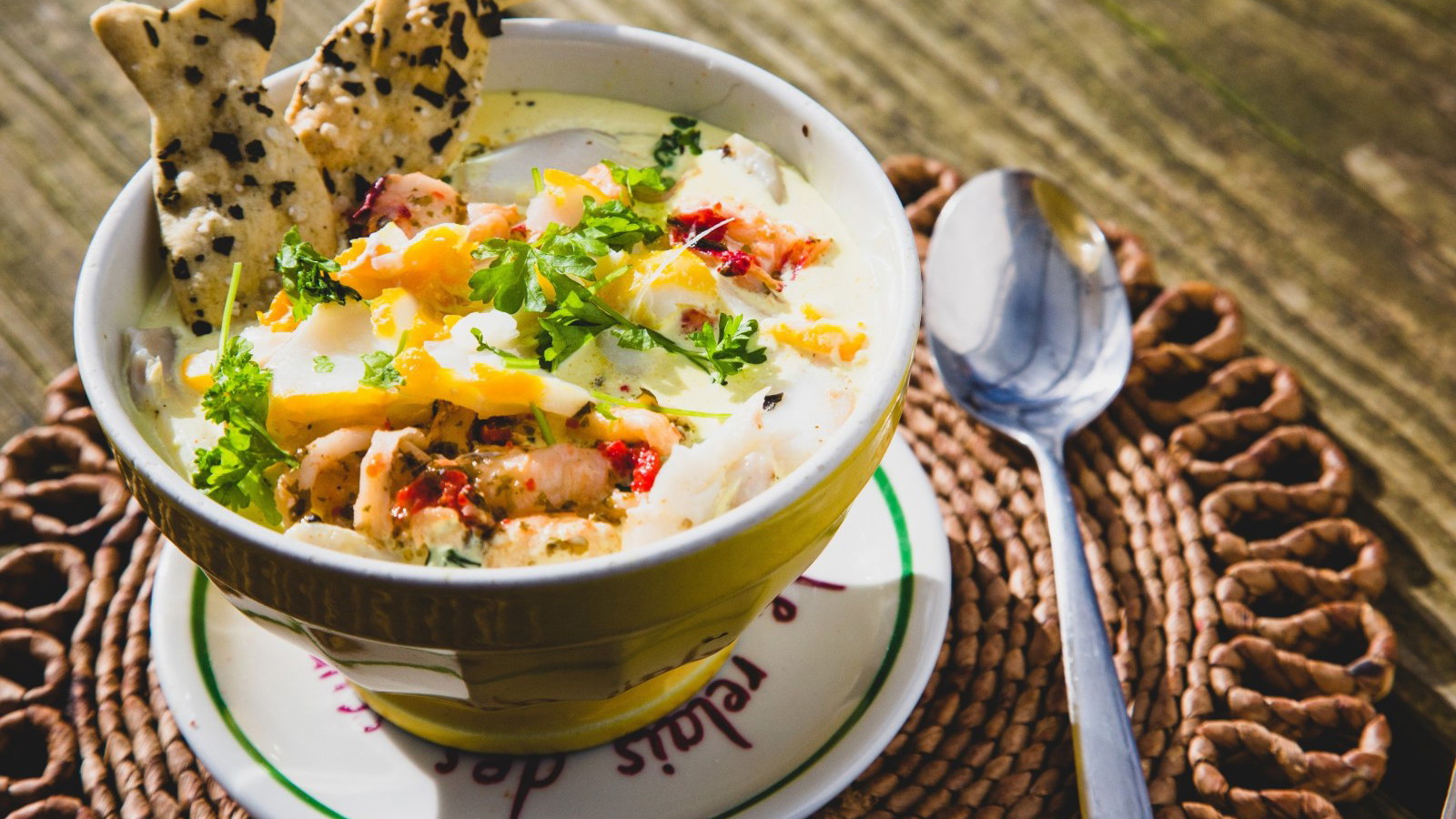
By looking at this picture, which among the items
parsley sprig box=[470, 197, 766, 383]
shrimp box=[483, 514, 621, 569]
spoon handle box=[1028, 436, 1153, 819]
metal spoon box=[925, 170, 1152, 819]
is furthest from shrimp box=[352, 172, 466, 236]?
spoon handle box=[1028, 436, 1153, 819]

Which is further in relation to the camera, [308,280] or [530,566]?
[308,280]

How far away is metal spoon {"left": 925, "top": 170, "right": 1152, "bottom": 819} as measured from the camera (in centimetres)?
198

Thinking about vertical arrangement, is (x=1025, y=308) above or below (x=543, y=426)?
below

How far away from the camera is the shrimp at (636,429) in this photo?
132 cm

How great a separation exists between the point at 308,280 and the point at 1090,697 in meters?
1.08

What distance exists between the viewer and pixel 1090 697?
159 cm

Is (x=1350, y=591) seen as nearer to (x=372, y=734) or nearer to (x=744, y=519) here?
(x=744, y=519)

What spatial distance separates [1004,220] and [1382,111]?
1121 millimetres

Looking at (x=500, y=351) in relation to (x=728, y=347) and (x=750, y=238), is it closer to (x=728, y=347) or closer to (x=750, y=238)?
(x=728, y=347)

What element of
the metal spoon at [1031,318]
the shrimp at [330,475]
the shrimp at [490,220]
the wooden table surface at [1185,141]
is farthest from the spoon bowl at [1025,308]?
the shrimp at [330,475]

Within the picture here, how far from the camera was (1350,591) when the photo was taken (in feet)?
6.04

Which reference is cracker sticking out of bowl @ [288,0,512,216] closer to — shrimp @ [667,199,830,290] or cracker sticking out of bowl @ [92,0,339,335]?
cracker sticking out of bowl @ [92,0,339,335]

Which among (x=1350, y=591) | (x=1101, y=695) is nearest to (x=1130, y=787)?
(x=1101, y=695)

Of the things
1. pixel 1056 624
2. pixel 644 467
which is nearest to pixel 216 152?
pixel 644 467
